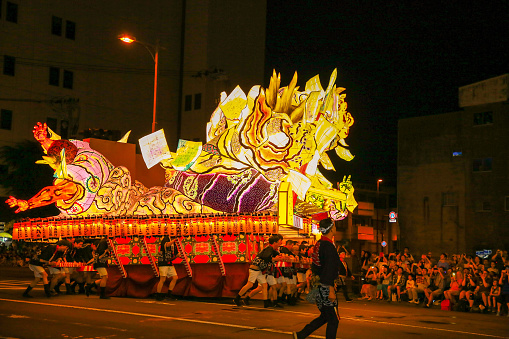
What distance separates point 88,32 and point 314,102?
108 ft

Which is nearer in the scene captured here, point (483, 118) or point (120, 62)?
point (483, 118)

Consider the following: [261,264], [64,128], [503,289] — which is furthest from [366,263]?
[64,128]

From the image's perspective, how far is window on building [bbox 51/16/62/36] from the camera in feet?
149

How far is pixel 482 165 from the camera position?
A: 4319cm

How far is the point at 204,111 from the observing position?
5050cm

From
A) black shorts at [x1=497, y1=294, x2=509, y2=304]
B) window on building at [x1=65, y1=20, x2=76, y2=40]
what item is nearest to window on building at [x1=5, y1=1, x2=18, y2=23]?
window on building at [x1=65, y1=20, x2=76, y2=40]

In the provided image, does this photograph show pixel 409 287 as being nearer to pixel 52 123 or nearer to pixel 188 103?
pixel 52 123

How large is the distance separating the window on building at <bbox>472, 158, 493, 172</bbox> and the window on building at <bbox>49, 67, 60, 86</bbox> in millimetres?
29548

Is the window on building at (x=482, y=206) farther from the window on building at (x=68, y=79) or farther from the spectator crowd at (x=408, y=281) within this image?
the window on building at (x=68, y=79)

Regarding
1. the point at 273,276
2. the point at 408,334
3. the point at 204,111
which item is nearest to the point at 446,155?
the point at 204,111

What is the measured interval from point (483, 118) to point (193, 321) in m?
35.2

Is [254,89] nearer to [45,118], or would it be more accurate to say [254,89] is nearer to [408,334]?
[408,334]

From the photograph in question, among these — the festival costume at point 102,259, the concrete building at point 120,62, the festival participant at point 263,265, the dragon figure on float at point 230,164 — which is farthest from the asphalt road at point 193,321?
the concrete building at point 120,62

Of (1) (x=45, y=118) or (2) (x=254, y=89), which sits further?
(1) (x=45, y=118)
